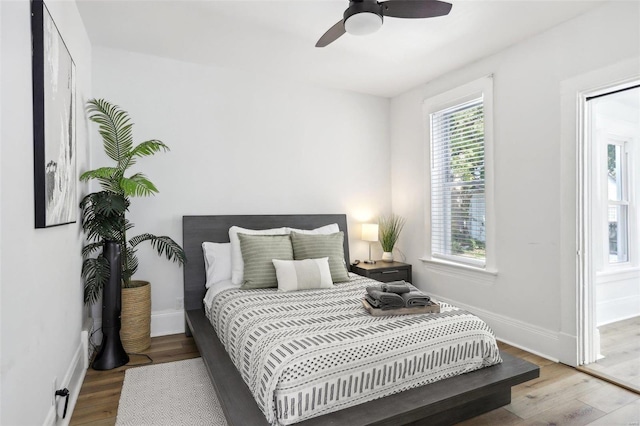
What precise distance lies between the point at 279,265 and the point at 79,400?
165 centimetres

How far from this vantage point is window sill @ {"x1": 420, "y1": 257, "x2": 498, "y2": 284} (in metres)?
3.53

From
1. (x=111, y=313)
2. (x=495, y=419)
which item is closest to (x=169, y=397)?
(x=111, y=313)

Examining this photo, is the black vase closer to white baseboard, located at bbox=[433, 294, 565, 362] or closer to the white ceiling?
the white ceiling

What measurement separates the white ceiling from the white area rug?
2764 mm

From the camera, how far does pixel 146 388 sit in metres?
2.48

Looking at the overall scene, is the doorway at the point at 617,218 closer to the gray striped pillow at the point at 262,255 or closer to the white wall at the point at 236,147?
the white wall at the point at 236,147

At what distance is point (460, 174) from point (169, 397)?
338cm

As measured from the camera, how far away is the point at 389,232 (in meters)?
4.55

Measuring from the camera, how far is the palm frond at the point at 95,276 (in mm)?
2707

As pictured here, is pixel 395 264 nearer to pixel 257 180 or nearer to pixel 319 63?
pixel 257 180

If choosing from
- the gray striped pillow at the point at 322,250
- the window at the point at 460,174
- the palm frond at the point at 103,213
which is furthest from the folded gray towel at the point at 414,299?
the palm frond at the point at 103,213

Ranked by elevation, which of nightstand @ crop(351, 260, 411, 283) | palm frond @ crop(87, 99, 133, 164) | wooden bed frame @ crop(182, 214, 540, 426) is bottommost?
wooden bed frame @ crop(182, 214, 540, 426)

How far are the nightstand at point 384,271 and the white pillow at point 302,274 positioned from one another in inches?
40.1

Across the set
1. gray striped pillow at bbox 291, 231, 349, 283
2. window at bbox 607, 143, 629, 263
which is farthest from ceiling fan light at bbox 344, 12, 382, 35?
window at bbox 607, 143, 629, 263
